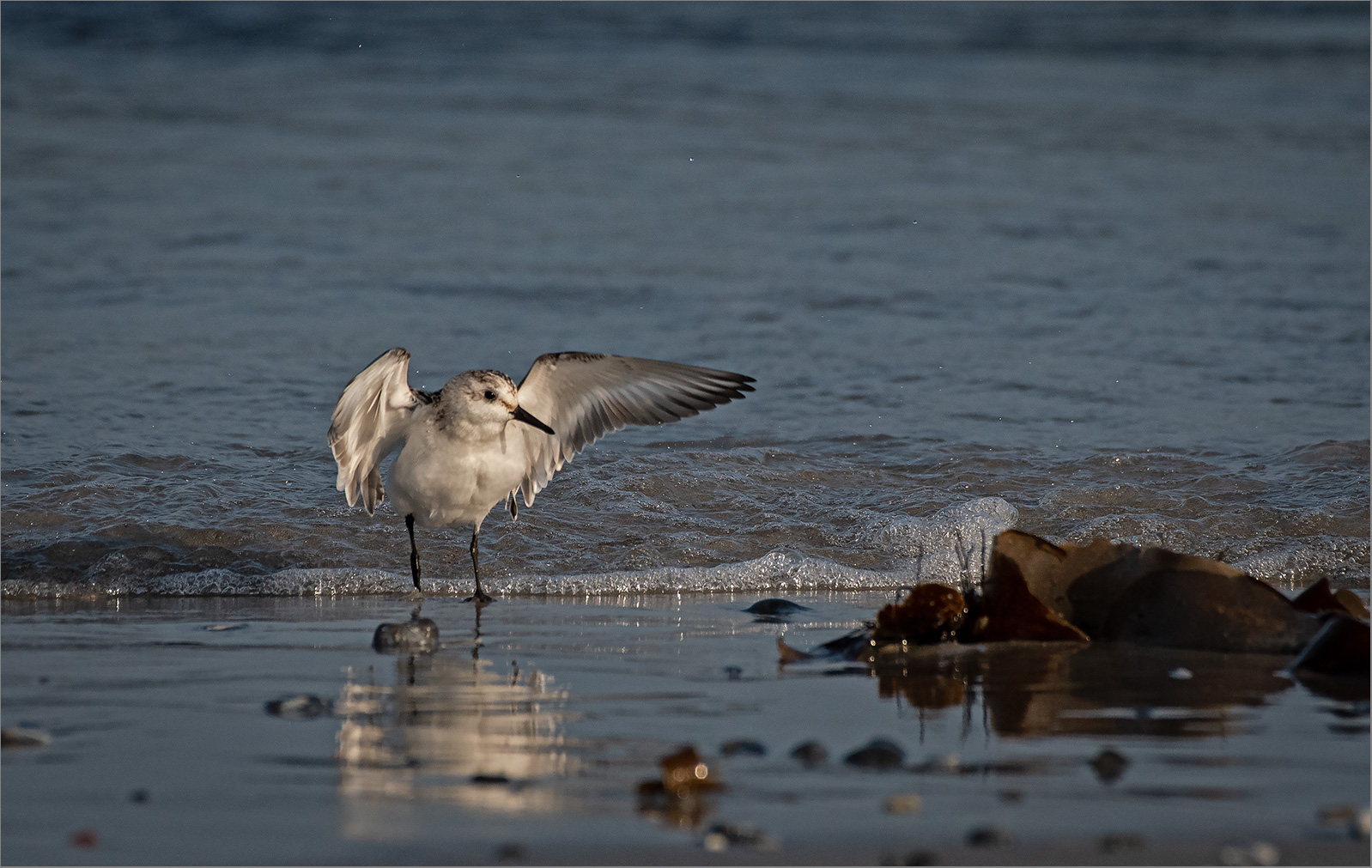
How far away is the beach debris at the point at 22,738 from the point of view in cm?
270

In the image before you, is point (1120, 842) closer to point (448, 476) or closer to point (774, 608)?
point (774, 608)

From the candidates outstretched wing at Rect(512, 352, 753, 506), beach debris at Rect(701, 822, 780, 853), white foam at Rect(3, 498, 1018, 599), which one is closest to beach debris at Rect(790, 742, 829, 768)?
beach debris at Rect(701, 822, 780, 853)

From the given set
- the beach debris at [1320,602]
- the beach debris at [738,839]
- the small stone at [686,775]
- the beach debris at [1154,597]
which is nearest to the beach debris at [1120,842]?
the beach debris at [738,839]

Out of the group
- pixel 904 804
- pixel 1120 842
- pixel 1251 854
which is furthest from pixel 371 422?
pixel 1251 854

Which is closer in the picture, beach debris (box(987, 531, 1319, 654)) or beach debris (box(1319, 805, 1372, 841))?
beach debris (box(1319, 805, 1372, 841))

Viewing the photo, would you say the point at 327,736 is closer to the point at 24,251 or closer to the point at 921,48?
the point at 24,251

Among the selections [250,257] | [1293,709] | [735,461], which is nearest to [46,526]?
[735,461]

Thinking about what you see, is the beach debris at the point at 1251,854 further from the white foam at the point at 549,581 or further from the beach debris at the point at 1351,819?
the white foam at the point at 549,581

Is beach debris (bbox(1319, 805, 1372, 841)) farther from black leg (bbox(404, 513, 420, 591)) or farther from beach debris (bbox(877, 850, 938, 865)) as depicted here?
black leg (bbox(404, 513, 420, 591))

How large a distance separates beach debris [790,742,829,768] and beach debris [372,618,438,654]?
146 cm

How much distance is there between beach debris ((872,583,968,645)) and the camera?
3646mm

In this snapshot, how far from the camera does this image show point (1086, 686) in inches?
126

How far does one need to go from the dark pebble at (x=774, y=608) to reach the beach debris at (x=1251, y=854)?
2.36 metres

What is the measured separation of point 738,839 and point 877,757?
1.59ft
